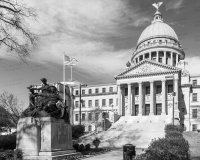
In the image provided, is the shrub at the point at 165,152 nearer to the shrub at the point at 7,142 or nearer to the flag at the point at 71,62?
the shrub at the point at 7,142

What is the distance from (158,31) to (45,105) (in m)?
92.3

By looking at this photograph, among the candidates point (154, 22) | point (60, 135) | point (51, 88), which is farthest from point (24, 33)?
point (154, 22)

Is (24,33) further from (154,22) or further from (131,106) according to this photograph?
(154,22)

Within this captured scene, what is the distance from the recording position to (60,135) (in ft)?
60.5

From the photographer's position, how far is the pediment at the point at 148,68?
2631 inches

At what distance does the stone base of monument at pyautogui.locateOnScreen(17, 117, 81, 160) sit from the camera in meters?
17.1

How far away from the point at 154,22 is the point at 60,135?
4067 inches

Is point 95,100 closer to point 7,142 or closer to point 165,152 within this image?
point 7,142

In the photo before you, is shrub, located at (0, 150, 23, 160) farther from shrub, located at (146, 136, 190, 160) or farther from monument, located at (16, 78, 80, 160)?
shrub, located at (146, 136, 190, 160)

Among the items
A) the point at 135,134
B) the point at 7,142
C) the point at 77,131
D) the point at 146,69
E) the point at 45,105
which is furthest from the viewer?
the point at 146,69

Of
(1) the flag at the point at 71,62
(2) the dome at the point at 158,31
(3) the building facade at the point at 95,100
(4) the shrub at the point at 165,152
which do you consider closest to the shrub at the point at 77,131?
(1) the flag at the point at 71,62

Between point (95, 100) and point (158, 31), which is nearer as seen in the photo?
point (95, 100)

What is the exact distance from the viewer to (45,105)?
60.0 feet

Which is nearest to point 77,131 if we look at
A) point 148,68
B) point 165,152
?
point 148,68
